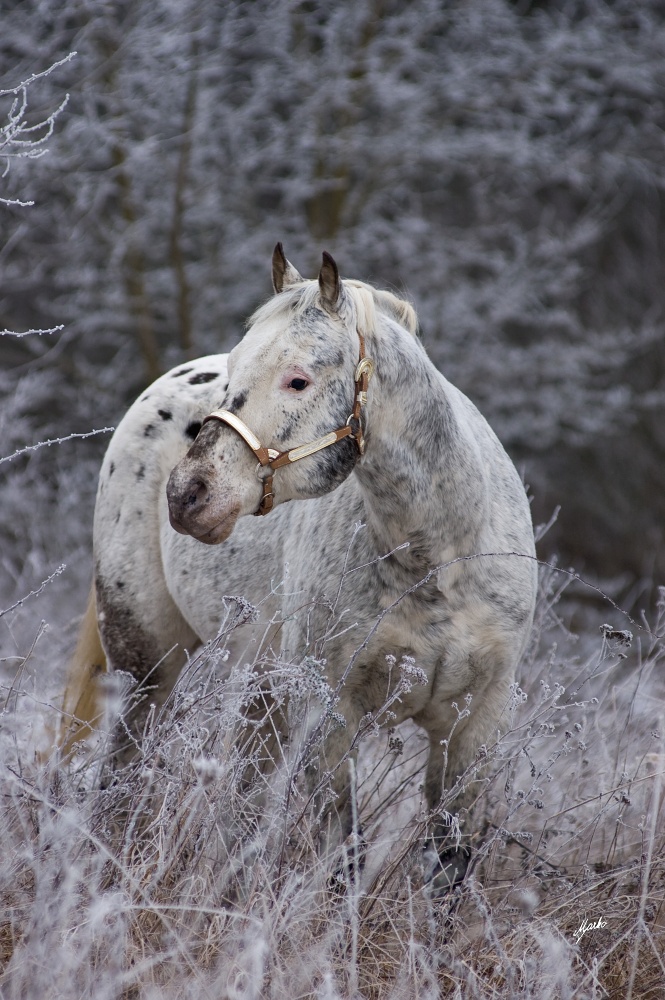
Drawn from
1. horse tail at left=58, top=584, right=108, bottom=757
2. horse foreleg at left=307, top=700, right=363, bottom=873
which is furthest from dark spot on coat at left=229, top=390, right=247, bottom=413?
horse tail at left=58, top=584, right=108, bottom=757

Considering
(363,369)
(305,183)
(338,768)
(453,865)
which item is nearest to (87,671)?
(338,768)

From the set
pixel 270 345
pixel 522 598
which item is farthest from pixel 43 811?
pixel 522 598

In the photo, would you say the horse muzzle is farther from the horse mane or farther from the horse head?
the horse mane

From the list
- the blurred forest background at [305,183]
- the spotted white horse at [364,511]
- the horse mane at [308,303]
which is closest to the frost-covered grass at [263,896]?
the spotted white horse at [364,511]

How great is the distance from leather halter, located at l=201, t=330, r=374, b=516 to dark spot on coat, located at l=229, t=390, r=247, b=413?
14 mm

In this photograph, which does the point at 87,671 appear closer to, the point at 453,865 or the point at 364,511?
the point at 364,511

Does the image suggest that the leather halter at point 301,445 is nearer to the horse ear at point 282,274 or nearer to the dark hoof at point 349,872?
the horse ear at point 282,274

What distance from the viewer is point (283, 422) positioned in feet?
7.86

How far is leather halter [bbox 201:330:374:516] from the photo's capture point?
7.76ft

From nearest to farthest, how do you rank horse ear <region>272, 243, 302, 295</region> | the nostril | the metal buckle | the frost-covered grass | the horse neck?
the frost-covered grass, the nostril, the metal buckle, the horse neck, horse ear <region>272, 243, 302, 295</region>

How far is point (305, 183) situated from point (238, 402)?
6954 millimetres

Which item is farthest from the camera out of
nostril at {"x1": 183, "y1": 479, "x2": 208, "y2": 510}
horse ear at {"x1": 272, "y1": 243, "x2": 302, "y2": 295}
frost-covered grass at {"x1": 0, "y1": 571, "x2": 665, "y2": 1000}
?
horse ear at {"x1": 272, "y1": 243, "x2": 302, "y2": 295}

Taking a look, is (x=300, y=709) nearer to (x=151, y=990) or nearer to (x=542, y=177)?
(x=151, y=990)

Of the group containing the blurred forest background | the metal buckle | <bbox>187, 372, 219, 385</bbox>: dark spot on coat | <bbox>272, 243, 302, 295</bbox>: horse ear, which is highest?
<bbox>272, 243, 302, 295</bbox>: horse ear
